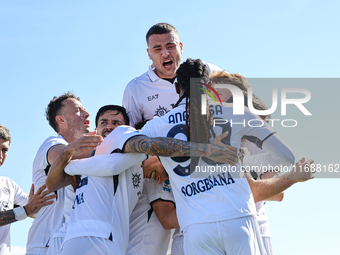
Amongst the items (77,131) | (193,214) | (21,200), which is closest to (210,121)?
(193,214)

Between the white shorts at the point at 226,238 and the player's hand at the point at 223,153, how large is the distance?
760 mm

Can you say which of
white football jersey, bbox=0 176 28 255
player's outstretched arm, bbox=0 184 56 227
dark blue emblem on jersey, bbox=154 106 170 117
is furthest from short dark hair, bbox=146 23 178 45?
white football jersey, bbox=0 176 28 255

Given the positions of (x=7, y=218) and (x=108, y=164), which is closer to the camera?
(x=108, y=164)

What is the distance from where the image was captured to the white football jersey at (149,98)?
29.3 feet

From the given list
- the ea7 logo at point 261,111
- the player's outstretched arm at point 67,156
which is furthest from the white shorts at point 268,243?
the player's outstretched arm at point 67,156

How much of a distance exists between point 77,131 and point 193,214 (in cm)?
412

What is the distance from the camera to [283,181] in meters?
6.57

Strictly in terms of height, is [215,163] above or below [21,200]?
above

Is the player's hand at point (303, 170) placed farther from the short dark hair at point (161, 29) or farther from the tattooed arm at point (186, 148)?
the short dark hair at point (161, 29)

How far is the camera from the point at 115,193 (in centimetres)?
648

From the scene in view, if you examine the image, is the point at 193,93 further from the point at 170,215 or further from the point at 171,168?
the point at 170,215

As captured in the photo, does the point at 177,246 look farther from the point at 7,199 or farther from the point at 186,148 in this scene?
the point at 7,199

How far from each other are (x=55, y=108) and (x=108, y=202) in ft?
12.4

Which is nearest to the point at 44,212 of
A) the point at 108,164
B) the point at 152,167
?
the point at 152,167
